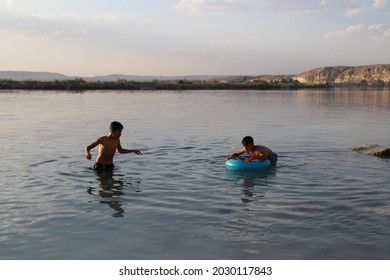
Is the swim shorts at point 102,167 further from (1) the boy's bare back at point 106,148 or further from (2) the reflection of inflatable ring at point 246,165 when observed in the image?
(2) the reflection of inflatable ring at point 246,165

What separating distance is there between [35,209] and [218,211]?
3738 mm

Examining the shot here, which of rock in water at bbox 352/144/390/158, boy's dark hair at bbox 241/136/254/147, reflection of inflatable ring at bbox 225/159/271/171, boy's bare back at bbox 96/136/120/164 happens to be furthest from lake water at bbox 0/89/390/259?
boy's dark hair at bbox 241/136/254/147

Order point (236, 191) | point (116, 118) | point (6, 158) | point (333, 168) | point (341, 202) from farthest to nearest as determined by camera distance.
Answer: point (116, 118), point (6, 158), point (333, 168), point (236, 191), point (341, 202)

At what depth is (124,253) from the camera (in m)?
7.20

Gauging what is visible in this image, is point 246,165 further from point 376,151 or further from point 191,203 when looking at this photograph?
point 376,151

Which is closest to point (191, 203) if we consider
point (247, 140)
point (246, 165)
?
point (246, 165)

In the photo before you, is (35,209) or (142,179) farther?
(142,179)

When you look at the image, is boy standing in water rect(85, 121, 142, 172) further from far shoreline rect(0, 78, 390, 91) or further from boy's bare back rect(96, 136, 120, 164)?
far shoreline rect(0, 78, 390, 91)

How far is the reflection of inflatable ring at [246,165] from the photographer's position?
516 inches

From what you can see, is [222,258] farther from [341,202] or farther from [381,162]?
[381,162]

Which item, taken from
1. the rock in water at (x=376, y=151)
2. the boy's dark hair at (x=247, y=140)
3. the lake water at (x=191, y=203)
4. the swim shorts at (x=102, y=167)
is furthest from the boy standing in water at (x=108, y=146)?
the rock in water at (x=376, y=151)

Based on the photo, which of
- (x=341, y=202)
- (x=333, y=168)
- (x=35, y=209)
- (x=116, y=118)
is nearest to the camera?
(x=35, y=209)
